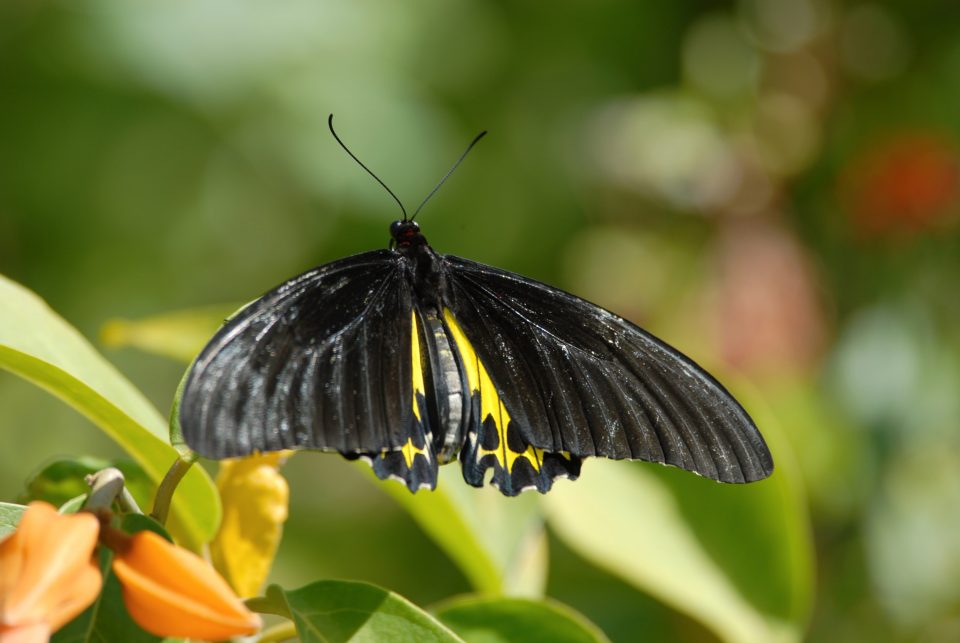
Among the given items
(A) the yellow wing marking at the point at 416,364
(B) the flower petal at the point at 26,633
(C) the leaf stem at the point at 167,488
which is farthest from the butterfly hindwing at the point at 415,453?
(B) the flower petal at the point at 26,633

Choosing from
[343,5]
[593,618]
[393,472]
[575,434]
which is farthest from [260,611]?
[343,5]

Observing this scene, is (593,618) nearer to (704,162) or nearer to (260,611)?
(704,162)

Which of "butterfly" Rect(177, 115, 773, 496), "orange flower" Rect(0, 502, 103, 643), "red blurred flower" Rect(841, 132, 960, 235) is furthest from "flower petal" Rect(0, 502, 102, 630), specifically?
"red blurred flower" Rect(841, 132, 960, 235)

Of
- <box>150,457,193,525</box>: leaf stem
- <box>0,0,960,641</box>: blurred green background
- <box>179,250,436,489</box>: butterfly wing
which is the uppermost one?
<box>0,0,960,641</box>: blurred green background

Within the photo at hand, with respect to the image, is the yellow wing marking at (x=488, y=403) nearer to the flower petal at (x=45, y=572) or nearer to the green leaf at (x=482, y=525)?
the green leaf at (x=482, y=525)

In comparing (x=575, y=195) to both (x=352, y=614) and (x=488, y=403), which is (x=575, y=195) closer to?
(x=488, y=403)

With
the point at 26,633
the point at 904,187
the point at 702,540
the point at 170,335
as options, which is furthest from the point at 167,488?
the point at 904,187

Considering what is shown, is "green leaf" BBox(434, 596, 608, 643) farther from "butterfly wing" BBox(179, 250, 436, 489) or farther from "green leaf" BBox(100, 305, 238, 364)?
"green leaf" BBox(100, 305, 238, 364)
